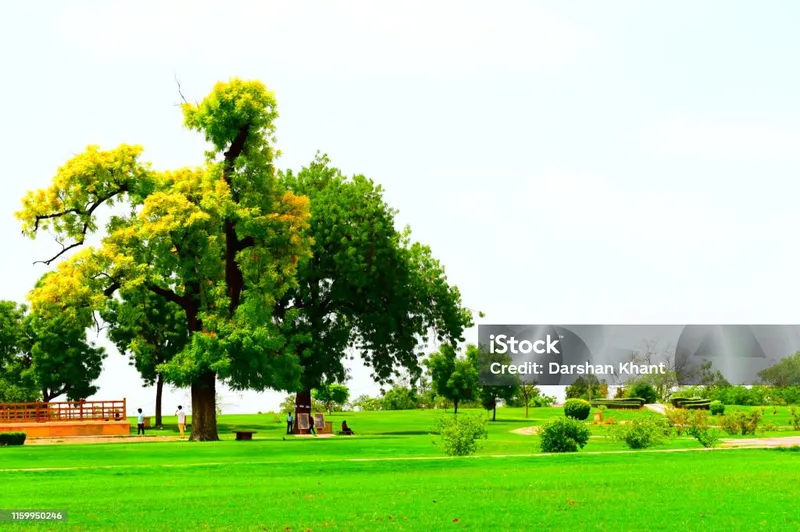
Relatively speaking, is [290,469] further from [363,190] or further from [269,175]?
[363,190]

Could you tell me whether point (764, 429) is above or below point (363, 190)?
below

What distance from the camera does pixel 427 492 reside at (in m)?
19.8

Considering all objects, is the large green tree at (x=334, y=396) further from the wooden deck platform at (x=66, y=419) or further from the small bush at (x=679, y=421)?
the small bush at (x=679, y=421)

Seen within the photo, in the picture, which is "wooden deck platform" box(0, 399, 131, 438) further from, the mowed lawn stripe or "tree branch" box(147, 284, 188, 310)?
the mowed lawn stripe

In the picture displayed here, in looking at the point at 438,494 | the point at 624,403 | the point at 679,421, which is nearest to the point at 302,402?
the point at 679,421

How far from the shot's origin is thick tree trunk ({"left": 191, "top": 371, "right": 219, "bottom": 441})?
149ft

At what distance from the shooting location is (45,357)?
6731 cm

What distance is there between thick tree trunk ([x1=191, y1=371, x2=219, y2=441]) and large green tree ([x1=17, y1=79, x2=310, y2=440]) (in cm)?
5

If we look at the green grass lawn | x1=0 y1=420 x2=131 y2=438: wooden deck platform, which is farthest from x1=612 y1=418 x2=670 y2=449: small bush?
x1=0 y1=420 x2=131 y2=438: wooden deck platform

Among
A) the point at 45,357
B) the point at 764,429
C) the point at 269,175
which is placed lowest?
the point at 764,429

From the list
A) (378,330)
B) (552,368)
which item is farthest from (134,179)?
(552,368)

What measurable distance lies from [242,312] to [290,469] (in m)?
18.5

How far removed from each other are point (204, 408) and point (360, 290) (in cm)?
1184

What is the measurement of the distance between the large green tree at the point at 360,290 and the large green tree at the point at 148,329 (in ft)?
24.1
